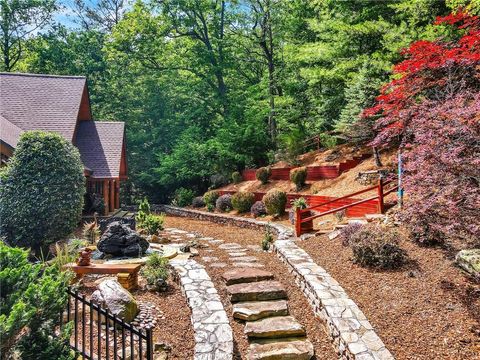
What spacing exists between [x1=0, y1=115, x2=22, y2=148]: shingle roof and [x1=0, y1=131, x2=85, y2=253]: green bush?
274 cm

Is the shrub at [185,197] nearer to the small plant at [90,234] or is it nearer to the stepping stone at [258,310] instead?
the small plant at [90,234]

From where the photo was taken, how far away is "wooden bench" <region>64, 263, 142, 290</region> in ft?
17.4

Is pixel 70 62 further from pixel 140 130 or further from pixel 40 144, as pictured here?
pixel 40 144

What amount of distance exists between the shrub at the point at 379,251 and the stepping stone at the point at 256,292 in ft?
5.12

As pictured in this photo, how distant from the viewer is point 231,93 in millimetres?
22531

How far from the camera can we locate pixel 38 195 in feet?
25.4

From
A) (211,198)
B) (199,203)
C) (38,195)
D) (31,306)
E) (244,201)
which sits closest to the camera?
(31,306)

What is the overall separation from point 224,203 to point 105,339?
1187 cm

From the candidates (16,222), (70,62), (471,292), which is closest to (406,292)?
(471,292)

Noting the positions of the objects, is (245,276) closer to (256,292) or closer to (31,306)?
(256,292)

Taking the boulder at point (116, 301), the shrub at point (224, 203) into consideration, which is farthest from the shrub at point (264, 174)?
the boulder at point (116, 301)

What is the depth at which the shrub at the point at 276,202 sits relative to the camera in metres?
12.2

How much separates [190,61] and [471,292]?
870 inches

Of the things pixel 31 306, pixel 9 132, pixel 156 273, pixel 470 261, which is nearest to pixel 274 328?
pixel 156 273
